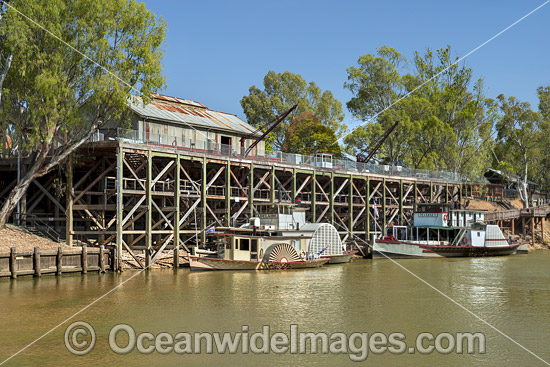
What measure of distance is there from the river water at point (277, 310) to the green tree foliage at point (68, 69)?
10.8 metres

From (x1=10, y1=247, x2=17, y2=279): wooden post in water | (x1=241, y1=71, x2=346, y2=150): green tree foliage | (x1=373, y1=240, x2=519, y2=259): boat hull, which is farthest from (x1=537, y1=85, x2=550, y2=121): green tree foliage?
(x1=10, y1=247, x2=17, y2=279): wooden post in water

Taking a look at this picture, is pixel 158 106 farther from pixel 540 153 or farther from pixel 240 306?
pixel 540 153

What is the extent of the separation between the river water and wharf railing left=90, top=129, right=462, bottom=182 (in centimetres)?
1095

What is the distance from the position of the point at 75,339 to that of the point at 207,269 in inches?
818

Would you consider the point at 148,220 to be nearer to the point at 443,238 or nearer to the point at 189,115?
the point at 189,115

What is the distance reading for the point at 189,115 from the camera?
2329 inches

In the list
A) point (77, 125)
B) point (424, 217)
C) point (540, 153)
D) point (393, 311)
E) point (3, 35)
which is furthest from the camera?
point (540, 153)

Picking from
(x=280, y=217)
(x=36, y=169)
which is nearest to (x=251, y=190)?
(x=280, y=217)

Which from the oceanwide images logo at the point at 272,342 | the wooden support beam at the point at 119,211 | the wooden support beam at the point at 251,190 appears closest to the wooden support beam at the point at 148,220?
the wooden support beam at the point at 119,211

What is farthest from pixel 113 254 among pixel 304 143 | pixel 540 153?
pixel 540 153

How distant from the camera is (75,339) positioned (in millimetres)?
21812

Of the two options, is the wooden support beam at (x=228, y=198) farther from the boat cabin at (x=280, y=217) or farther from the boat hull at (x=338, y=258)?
the boat hull at (x=338, y=258)

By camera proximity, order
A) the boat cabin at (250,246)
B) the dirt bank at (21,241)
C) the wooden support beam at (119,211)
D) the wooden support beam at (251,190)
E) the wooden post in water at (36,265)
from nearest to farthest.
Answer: the wooden post in water at (36,265) → the dirt bank at (21,241) → the wooden support beam at (119,211) → the boat cabin at (250,246) → the wooden support beam at (251,190)

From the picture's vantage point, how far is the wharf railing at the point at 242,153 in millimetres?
47459
